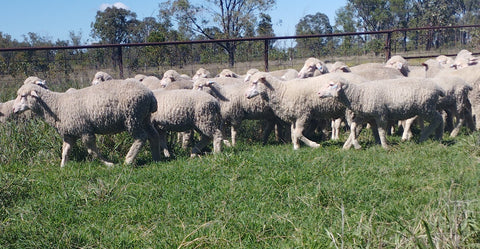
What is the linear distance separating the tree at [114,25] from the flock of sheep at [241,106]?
36196 mm

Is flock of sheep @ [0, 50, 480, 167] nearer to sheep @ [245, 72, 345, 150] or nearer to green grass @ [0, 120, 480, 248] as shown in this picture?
sheep @ [245, 72, 345, 150]

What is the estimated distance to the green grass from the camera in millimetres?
3584

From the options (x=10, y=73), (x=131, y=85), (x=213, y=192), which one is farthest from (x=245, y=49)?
(x=213, y=192)

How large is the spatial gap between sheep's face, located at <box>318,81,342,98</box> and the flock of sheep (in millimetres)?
15

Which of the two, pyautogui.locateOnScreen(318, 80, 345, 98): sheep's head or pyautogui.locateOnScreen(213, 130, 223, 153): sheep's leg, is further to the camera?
pyautogui.locateOnScreen(213, 130, 223, 153): sheep's leg

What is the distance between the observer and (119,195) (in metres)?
5.09

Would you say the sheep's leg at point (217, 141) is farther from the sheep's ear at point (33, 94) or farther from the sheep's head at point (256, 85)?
the sheep's ear at point (33, 94)

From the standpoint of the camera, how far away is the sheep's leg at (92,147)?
6828mm

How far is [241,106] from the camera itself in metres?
8.44

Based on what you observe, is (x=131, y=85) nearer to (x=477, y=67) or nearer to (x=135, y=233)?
(x=135, y=233)

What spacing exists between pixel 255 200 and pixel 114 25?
142 ft

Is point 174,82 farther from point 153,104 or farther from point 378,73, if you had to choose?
point 378,73

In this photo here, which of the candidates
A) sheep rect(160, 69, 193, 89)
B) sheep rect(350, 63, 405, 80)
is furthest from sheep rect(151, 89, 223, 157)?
sheep rect(350, 63, 405, 80)

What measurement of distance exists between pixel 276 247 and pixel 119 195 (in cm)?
212
